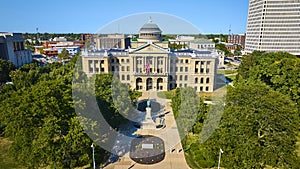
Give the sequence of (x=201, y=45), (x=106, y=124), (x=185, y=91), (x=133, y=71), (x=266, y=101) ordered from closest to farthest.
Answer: (x=266, y=101), (x=106, y=124), (x=185, y=91), (x=133, y=71), (x=201, y=45)

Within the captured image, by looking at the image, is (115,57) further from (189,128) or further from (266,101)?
(266,101)

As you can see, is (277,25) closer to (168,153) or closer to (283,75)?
(283,75)

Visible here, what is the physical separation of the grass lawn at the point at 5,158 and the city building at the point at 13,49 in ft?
171

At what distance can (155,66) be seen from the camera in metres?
55.9

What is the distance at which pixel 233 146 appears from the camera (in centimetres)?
2119

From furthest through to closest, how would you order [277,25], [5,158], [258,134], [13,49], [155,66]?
[277,25], [13,49], [155,66], [5,158], [258,134]

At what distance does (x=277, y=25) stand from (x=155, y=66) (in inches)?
2882

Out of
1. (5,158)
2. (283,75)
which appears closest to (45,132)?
(5,158)

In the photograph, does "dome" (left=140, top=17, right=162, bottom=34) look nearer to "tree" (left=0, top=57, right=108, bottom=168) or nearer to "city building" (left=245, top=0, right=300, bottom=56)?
"tree" (left=0, top=57, right=108, bottom=168)

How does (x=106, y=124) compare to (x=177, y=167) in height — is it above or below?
above

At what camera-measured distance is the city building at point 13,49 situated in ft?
233

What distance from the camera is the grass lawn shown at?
81.2ft

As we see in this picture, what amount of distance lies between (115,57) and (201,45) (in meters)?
52.4

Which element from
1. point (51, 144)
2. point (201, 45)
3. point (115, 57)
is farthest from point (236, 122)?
point (201, 45)
